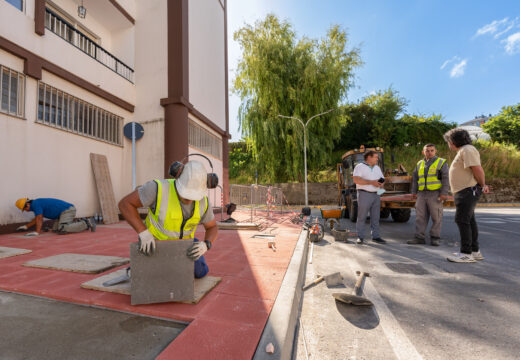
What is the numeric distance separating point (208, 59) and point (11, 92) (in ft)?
25.7

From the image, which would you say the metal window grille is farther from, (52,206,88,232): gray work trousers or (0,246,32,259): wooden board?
(0,246,32,259): wooden board

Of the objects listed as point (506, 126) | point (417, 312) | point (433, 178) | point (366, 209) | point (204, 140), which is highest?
point (506, 126)

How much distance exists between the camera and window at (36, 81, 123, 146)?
665cm

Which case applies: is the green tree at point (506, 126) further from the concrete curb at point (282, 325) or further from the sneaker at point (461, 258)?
the concrete curb at point (282, 325)

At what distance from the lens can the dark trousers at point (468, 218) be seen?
3.90m

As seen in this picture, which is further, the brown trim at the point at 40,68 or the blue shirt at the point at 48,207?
the brown trim at the point at 40,68

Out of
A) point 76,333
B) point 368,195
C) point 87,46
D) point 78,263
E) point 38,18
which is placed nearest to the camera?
point 76,333

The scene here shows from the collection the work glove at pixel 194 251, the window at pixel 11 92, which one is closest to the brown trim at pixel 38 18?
the window at pixel 11 92

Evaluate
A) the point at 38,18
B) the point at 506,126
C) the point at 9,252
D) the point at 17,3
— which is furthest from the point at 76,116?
the point at 506,126

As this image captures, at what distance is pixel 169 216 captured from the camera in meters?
2.23

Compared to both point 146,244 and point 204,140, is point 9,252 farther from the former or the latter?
point 204,140

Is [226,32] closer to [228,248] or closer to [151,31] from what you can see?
[151,31]

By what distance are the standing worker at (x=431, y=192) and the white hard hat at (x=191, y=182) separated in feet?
14.9

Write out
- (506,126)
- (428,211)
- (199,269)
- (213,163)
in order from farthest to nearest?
(506,126)
(213,163)
(428,211)
(199,269)
